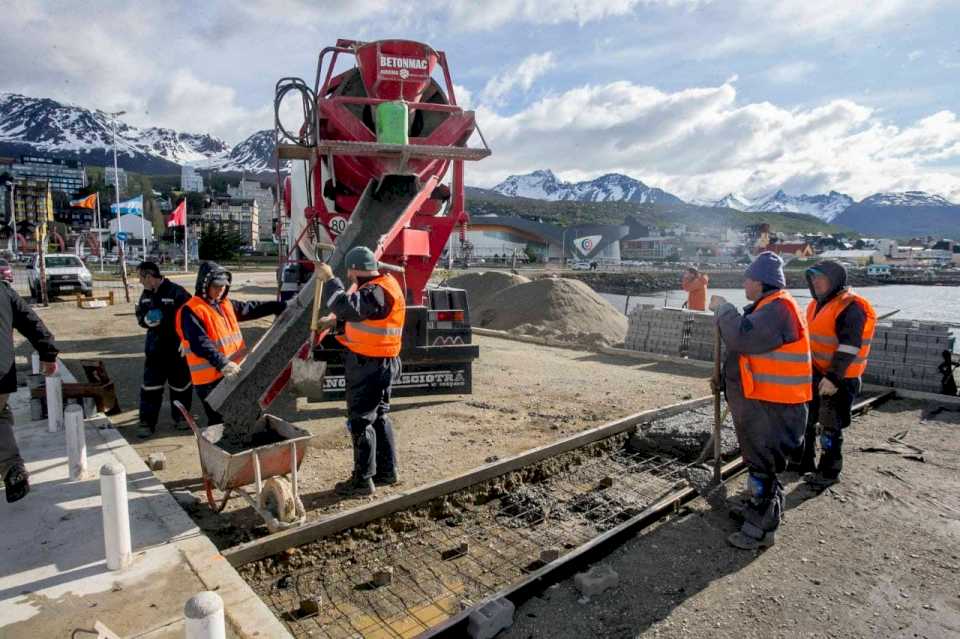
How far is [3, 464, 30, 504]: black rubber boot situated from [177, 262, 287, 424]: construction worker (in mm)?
1224

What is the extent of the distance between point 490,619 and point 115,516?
1977 millimetres

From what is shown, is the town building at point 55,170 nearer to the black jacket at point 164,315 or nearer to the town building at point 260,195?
the town building at point 260,195

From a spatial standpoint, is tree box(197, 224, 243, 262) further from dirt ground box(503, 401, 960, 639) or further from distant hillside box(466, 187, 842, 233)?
distant hillside box(466, 187, 842, 233)

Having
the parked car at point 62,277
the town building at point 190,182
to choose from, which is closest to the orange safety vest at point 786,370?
the parked car at point 62,277

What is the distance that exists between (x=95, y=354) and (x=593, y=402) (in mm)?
8426

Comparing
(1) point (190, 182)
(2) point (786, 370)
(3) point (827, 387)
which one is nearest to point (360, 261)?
(2) point (786, 370)

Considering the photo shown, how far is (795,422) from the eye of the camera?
11.9 feet

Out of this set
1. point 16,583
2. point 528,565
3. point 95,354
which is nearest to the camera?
point 16,583

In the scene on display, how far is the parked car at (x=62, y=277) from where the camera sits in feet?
57.6

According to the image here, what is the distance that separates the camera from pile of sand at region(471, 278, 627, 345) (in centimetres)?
1405

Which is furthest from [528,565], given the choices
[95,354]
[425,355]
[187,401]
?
[95,354]

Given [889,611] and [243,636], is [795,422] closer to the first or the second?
[889,611]

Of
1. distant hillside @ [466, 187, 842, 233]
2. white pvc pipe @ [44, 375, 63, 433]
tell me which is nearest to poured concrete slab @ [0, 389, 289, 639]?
white pvc pipe @ [44, 375, 63, 433]

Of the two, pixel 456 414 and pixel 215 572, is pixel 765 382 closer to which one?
pixel 215 572
